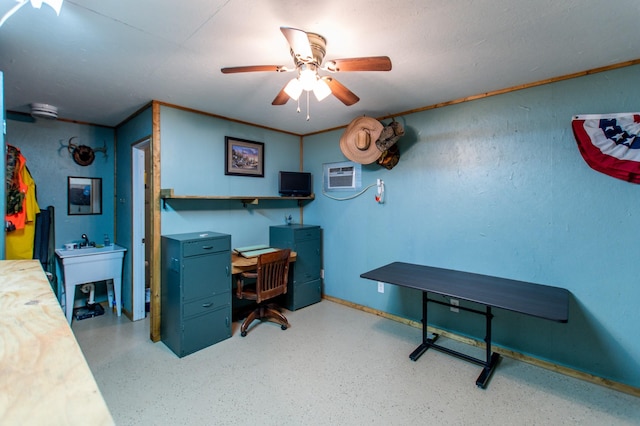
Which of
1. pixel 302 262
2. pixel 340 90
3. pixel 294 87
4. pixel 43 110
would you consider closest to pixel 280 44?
pixel 294 87

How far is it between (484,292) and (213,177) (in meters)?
2.85

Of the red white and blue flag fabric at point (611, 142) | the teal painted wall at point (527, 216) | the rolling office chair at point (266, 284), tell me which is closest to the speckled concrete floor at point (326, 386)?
the rolling office chair at point (266, 284)

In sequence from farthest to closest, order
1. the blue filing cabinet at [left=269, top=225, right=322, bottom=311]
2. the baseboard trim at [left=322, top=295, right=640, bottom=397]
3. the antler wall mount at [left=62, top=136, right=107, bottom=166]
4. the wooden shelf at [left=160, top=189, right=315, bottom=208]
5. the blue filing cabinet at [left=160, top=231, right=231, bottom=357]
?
the blue filing cabinet at [left=269, top=225, right=322, bottom=311], the antler wall mount at [left=62, top=136, right=107, bottom=166], the wooden shelf at [left=160, top=189, right=315, bottom=208], the blue filing cabinet at [left=160, top=231, right=231, bottom=357], the baseboard trim at [left=322, top=295, right=640, bottom=397]

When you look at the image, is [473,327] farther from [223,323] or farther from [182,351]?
[182,351]

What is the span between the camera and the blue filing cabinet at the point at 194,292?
2.61 metres

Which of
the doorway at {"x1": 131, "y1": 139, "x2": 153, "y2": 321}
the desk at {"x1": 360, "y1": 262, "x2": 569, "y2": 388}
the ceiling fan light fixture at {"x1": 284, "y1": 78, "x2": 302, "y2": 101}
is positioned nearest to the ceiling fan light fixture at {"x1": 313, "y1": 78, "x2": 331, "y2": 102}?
the ceiling fan light fixture at {"x1": 284, "y1": 78, "x2": 302, "y2": 101}

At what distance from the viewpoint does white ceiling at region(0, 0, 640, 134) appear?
1.50 metres

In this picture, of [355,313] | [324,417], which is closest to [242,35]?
[324,417]

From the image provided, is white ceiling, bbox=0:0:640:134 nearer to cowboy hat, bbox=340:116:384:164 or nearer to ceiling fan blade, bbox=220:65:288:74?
ceiling fan blade, bbox=220:65:288:74

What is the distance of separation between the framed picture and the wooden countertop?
107 inches

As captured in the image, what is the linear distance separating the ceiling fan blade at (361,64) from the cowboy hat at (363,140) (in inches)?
54.4

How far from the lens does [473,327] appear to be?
2.80 m

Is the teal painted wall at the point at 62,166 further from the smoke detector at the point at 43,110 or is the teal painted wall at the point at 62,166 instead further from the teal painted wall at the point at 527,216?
the teal painted wall at the point at 527,216

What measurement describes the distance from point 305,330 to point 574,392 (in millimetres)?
2198
